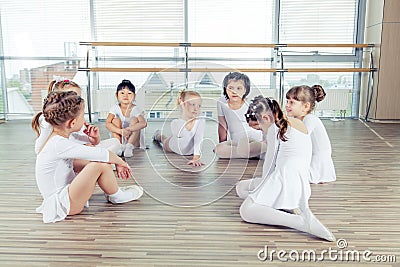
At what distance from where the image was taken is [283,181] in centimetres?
204

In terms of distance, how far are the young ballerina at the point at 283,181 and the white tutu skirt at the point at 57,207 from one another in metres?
0.86

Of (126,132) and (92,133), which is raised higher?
(92,133)

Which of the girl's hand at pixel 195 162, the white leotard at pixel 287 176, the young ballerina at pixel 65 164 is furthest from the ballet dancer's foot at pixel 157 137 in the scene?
the white leotard at pixel 287 176

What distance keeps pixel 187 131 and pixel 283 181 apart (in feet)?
3.44

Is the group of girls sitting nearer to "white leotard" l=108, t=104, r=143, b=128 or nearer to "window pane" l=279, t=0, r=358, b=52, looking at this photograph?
"white leotard" l=108, t=104, r=143, b=128

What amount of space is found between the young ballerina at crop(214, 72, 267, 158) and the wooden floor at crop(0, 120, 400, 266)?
97mm

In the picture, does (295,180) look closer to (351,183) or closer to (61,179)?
(351,183)

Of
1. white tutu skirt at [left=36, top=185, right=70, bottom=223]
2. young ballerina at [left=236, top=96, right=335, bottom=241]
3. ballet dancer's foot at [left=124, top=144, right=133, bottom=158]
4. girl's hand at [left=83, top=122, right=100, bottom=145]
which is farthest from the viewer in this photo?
ballet dancer's foot at [left=124, top=144, right=133, bottom=158]

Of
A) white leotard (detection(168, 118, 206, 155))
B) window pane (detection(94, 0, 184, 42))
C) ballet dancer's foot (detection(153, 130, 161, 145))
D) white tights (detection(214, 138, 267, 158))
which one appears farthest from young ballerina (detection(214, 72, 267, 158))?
window pane (detection(94, 0, 184, 42))

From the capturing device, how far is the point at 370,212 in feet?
7.20

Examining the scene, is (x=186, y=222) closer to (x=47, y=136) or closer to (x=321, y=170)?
(x=47, y=136)

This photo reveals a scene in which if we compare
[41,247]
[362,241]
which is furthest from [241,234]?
[41,247]

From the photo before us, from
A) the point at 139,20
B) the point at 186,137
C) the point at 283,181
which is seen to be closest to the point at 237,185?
the point at 283,181

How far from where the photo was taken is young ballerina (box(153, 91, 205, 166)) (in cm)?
256
